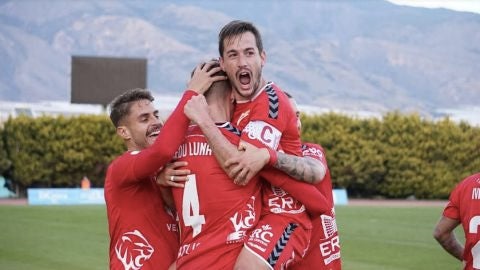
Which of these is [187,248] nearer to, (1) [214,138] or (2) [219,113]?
(1) [214,138]

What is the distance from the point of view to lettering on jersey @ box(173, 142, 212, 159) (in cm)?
507

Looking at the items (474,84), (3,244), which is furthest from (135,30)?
(3,244)

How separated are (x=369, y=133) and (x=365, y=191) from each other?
7.22ft

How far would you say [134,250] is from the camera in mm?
5684

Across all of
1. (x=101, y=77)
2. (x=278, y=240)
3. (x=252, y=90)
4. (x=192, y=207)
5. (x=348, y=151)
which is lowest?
(x=348, y=151)

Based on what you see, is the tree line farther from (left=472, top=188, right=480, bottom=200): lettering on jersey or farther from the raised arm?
the raised arm

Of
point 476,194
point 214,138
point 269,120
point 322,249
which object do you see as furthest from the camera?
point 322,249

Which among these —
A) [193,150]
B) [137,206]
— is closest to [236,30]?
[193,150]

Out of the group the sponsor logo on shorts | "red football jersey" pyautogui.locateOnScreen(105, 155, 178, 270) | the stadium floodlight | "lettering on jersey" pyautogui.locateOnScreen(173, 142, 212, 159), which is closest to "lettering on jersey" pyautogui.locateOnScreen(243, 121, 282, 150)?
"lettering on jersey" pyautogui.locateOnScreen(173, 142, 212, 159)

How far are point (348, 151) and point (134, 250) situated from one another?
27.4 meters

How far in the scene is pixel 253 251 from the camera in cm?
493

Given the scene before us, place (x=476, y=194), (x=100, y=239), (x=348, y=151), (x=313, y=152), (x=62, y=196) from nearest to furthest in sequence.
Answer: (x=313, y=152), (x=476, y=194), (x=100, y=239), (x=62, y=196), (x=348, y=151)

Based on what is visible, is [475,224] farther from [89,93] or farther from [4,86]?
[4,86]

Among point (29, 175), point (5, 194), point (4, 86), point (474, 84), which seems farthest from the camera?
point (474, 84)
